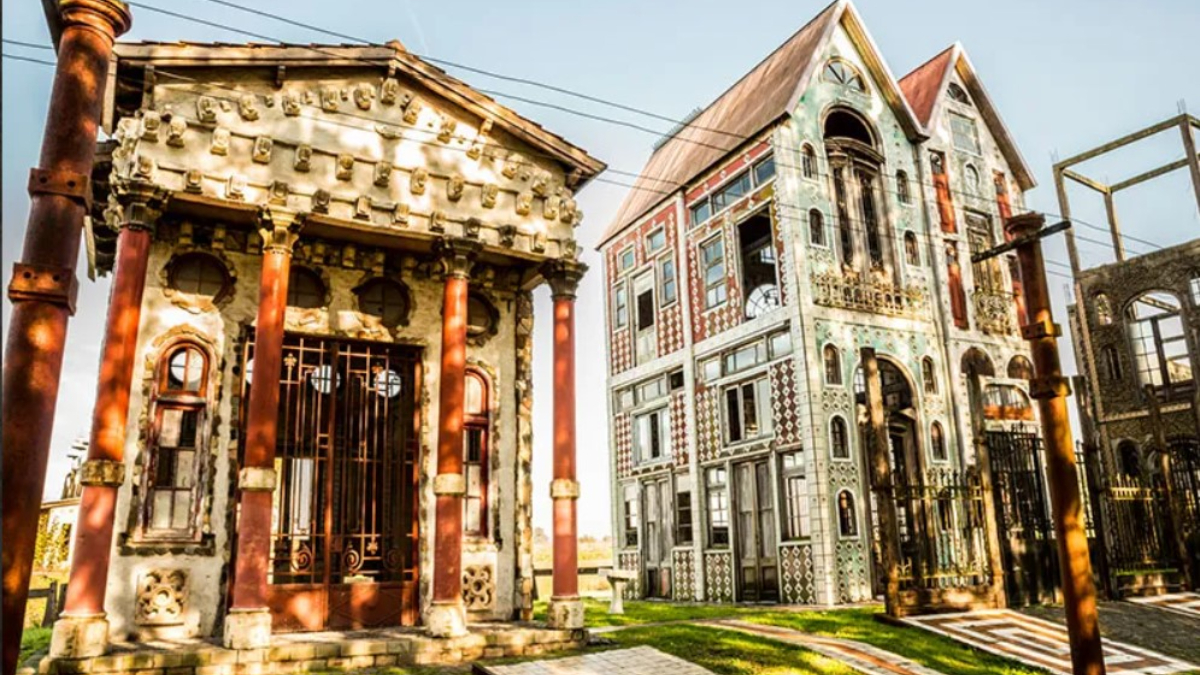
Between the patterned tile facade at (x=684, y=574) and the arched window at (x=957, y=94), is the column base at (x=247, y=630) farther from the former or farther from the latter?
the arched window at (x=957, y=94)

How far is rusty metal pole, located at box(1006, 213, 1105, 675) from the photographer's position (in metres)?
9.66

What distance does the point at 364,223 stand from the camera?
12.5 meters

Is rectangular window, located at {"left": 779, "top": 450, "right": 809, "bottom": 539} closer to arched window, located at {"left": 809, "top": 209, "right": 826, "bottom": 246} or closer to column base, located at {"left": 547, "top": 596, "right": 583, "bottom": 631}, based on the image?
arched window, located at {"left": 809, "top": 209, "right": 826, "bottom": 246}

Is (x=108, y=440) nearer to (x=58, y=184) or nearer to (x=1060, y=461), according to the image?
(x=58, y=184)

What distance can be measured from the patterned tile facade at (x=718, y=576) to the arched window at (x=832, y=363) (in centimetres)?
508

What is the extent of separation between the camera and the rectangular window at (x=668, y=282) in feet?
81.3

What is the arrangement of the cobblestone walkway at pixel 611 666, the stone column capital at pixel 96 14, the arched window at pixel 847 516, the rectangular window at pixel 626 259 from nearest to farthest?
1. the stone column capital at pixel 96 14
2. the cobblestone walkway at pixel 611 666
3. the arched window at pixel 847 516
4. the rectangular window at pixel 626 259

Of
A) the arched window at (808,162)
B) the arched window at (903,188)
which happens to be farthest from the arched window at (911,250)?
the arched window at (808,162)

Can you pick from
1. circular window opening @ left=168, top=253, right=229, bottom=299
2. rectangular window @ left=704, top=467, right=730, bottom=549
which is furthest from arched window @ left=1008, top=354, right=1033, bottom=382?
circular window opening @ left=168, top=253, right=229, bottom=299

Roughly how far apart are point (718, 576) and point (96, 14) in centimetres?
1904

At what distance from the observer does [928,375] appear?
2120 centimetres

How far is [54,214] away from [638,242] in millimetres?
22652

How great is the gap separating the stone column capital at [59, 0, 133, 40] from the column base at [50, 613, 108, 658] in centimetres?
716

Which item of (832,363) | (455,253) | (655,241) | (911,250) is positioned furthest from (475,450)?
(911,250)
